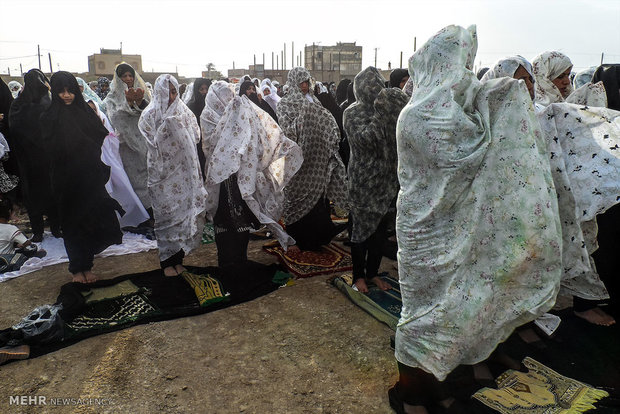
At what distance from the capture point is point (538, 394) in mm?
2336

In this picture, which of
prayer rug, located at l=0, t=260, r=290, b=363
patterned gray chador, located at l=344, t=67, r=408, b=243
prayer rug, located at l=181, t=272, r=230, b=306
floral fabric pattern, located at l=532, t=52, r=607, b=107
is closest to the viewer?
prayer rug, located at l=0, t=260, r=290, b=363

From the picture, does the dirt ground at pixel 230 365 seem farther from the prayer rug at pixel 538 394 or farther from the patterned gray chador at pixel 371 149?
the patterned gray chador at pixel 371 149

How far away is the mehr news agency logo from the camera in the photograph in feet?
8.03

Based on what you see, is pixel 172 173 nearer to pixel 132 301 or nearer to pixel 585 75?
pixel 132 301

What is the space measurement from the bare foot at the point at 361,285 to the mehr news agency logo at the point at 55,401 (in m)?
2.06

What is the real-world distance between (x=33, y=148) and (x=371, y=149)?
401 centimetres

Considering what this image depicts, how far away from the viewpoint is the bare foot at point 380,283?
378 centimetres

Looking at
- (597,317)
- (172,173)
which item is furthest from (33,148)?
(597,317)

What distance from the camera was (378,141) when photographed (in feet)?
11.1

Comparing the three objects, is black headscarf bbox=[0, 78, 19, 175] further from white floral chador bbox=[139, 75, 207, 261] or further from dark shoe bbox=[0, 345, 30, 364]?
dark shoe bbox=[0, 345, 30, 364]

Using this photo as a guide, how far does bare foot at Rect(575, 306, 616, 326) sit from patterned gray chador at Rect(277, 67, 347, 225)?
2228mm

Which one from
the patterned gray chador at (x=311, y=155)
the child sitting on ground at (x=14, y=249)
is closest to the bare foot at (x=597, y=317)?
the patterned gray chador at (x=311, y=155)

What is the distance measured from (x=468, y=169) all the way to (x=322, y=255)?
283 cm

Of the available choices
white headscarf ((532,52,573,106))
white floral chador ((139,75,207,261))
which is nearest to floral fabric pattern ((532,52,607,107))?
white headscarf ((532,52,573,106))
